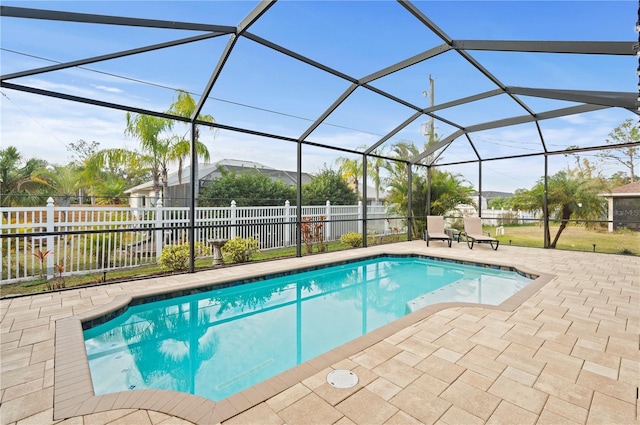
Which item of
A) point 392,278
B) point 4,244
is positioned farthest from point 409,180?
point 4,244

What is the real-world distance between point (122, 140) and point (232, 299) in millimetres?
10283

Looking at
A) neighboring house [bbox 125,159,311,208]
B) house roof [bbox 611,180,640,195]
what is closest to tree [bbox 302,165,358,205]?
neighboring house [bbox 125,159,311,208]

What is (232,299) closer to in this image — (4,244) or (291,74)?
(4,244)

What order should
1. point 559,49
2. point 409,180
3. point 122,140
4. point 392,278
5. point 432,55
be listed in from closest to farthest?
point 559,49 → point 432,55 → point 392,278 → point 409,180 → point 122,140

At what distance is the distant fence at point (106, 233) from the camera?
547 cm

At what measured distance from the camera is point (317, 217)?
11.0 metres

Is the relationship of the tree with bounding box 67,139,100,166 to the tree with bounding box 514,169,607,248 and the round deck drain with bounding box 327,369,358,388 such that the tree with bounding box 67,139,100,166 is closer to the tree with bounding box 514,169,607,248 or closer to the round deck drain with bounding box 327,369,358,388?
the round deck drain with bounding box 327,369,358,388

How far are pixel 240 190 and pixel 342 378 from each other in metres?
10.9

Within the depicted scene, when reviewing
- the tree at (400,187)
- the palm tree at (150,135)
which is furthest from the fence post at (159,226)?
the tree at (400,187)

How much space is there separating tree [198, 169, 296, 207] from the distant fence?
2767 mm

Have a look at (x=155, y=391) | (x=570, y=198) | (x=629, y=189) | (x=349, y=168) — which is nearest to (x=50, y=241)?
(x=155, y=391)

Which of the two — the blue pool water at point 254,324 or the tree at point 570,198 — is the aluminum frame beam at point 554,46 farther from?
the tree at point 570,198

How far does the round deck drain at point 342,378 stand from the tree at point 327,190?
11.7 metres

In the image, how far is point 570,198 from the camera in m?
10.2
